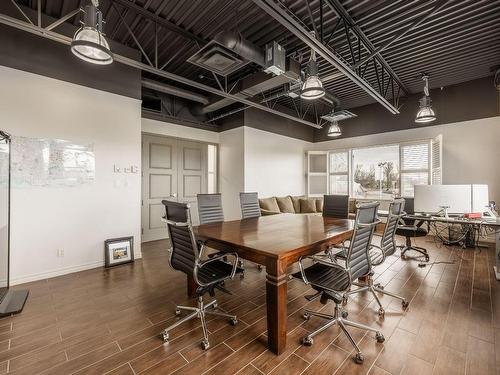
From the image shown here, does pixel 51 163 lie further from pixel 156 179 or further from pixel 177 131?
pixel 177 131

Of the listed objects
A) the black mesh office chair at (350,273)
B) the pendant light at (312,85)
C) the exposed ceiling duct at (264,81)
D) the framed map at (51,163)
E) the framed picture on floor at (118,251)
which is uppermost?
the exposed ceiling duct at (264,81)

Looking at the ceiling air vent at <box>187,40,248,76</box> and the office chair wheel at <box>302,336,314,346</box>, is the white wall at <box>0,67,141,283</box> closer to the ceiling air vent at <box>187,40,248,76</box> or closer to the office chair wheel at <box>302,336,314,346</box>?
the ceiling air vent at <box>187,40,248,76</box>

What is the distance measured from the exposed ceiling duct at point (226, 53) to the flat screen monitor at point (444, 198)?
2981 mm

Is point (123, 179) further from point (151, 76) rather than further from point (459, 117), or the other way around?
point (459, 117)

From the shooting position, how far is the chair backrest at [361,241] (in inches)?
71.6

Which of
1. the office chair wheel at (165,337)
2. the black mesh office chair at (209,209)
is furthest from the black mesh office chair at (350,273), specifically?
the black mesh office chair at (209,209)

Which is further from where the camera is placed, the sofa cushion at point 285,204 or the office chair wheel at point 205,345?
the sofa cushion at point 285,204

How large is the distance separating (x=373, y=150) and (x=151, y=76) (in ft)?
19.4

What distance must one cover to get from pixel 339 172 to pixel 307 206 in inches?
64.5

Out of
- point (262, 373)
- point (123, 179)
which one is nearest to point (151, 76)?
point (123, 179)

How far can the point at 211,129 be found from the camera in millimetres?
6227

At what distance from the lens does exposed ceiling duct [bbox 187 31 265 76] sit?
117 inches

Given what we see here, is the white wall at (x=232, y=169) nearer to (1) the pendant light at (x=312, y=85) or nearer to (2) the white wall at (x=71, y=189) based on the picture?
(2) the white wall at (x=71, y=189)

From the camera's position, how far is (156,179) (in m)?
5.19
